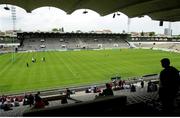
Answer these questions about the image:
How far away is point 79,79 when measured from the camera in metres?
25.7

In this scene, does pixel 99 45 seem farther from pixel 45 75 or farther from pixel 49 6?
pixel 49 6

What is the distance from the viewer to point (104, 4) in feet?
32.0

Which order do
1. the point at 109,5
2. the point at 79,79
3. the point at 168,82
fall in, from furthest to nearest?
the point at 79,79 → the point at 109,5 → the point at 168,82

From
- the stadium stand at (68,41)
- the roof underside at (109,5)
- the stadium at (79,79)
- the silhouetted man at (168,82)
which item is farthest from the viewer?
the stadium stand at (68,41)

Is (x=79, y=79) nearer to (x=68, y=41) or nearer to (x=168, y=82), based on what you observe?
(x=168, y=82)

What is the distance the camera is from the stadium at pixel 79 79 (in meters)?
4.66

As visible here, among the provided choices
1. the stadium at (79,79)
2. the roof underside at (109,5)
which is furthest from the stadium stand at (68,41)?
the roof underside at (109,5)

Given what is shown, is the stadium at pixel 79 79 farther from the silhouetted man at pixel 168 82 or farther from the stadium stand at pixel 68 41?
the silhouetted man at pixel 168 82

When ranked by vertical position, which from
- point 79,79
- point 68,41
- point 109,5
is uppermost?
point 109,5

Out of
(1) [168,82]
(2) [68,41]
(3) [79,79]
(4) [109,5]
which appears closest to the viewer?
(1) [168,82]

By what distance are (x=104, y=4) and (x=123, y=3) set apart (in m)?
0.81

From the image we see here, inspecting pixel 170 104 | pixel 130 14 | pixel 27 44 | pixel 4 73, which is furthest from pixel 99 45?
pixel 170 104

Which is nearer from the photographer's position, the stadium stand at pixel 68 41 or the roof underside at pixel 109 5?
the roof underside at pixel 109 5

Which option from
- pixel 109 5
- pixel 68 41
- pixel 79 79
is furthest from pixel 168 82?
pixel 68 41
